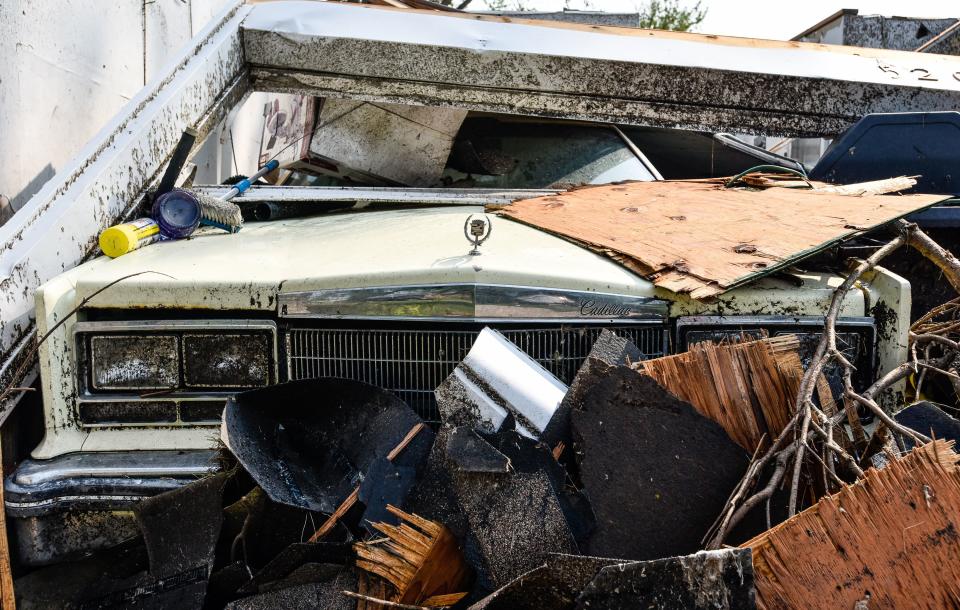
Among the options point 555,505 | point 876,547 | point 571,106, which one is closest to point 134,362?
point 555,505

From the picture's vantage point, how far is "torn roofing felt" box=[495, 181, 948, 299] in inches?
88.4

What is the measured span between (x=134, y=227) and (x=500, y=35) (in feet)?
6.25

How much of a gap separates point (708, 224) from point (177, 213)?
5.95 feet

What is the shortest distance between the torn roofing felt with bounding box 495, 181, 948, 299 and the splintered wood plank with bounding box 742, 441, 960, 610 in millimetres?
686

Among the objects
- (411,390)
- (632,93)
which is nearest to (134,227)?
(411,390)

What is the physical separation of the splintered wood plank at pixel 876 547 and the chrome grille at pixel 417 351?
75cm

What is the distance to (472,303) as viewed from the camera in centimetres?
217

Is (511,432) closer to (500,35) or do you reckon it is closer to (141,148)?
(141,148)

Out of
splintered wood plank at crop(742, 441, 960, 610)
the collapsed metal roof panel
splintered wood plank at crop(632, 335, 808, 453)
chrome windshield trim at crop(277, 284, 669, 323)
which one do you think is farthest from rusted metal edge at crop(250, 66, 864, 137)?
splintered wood plank at crop(742, 441, 960, 610)

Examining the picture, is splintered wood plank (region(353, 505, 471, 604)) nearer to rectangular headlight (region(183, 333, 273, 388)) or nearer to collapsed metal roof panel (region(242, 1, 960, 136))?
rectangular headlight (region(183, 333, 273, 388))

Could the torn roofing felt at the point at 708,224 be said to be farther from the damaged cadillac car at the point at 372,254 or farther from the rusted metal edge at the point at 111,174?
the rusted metal edge at the point at 111,174

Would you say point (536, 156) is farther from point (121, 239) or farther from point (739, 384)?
point (739, 384)

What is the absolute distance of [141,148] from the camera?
3084 millimetres

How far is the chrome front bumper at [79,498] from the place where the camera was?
2166mm
